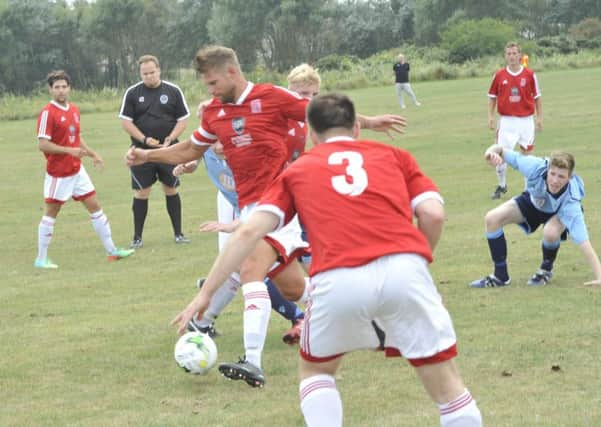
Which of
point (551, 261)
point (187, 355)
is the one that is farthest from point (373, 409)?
point (551, 261)

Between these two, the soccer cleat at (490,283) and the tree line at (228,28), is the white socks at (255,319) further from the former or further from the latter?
the tree line at (228,28)

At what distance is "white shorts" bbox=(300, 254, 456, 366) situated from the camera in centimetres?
432

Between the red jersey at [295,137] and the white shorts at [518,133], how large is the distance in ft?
30.9

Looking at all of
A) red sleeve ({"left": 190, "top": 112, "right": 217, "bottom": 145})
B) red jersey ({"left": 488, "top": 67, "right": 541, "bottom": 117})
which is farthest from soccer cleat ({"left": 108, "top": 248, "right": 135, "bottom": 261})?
red jersey ({"left": 488, "top": 67, "right": 541, "bottom": 117})

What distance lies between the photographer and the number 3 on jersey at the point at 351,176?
Result: 4.47 meters

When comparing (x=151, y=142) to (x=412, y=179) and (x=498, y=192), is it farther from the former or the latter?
(x=412, y=179)

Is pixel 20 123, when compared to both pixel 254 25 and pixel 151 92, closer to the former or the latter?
pixel 151 92

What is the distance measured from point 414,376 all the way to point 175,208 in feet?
25.2

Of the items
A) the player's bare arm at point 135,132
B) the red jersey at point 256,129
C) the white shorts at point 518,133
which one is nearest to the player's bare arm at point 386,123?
the red jersey at point 256,129

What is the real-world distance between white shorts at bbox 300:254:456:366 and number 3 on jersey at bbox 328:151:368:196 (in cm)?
33

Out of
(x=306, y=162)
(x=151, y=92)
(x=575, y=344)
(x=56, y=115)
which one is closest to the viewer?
(x=306, y=162)

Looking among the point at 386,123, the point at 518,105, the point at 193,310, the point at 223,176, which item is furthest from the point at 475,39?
the point at 193,310

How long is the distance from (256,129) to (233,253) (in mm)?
2718

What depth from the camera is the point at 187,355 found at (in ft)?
21.7
